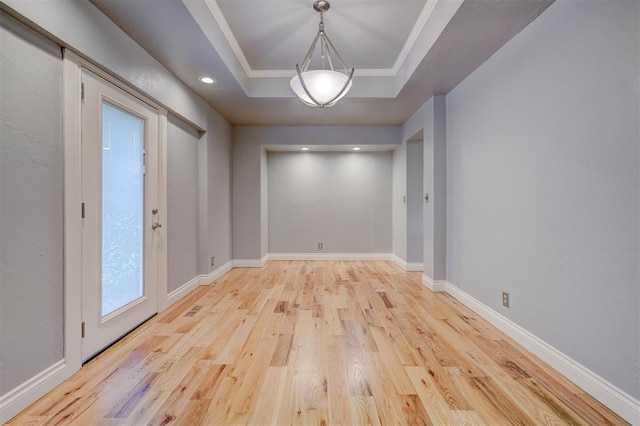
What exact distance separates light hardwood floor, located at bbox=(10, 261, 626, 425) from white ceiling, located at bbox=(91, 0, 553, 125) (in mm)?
2423

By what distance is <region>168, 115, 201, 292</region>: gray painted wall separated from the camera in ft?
10.3

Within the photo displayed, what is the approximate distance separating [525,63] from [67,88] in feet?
10.4

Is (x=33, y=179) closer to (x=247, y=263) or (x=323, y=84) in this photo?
(x=323, y=84)

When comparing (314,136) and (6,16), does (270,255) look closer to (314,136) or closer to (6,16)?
(314,136)

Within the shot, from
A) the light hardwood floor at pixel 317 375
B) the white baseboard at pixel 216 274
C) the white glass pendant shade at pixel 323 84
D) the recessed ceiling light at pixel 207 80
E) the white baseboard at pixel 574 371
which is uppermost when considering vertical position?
the recessed ceiling light at pixel 207 80

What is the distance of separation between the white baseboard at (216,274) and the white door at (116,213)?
1.01m

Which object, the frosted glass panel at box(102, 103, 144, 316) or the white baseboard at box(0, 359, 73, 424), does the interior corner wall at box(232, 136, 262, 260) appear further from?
the white baseboard at box(0, 359, 73, 424)

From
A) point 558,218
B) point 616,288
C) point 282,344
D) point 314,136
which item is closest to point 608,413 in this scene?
point 616,288

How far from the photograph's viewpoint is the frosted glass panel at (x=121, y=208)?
220 cm

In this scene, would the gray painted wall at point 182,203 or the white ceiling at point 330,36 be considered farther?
the gray painted wall at point 182,203

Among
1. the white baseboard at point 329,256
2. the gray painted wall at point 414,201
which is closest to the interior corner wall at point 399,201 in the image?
the gray painted wall at point 414,201

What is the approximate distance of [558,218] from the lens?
1.88 m

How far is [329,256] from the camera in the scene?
5586 mm

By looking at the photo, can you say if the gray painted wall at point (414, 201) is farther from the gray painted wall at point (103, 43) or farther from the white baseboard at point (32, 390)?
the white baseboard at point (32, 390)
